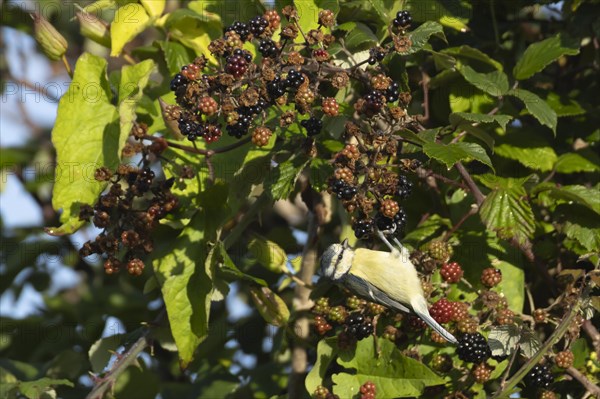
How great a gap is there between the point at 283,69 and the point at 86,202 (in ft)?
2.62

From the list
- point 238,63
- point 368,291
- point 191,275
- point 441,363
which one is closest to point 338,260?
point 368,291

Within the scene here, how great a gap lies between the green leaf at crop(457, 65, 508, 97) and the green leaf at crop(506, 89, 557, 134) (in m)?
0.03

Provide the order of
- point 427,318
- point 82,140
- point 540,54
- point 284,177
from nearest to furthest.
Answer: point 427,318, point 284,177, point 540,54, point 82,140

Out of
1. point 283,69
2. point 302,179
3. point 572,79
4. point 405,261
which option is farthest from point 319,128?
point 572,79

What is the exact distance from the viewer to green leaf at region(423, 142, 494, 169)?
2174 mm

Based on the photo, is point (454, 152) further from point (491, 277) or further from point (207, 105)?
point (207, 105)

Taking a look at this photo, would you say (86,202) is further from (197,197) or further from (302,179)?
(302,179)

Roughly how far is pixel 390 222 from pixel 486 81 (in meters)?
0.53

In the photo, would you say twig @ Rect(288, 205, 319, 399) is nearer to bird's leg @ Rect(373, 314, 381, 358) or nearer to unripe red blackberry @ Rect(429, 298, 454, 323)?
bird's leg @ Rect(373, 314, 381, 358)

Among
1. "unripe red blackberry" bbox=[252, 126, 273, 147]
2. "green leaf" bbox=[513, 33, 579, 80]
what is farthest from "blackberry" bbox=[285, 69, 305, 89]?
"green leaf" bbox=[513, 33, 579, 80]

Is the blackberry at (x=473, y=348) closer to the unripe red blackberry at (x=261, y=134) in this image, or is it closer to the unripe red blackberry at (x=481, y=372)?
the unripe red blackberry at (x=481, y=372)

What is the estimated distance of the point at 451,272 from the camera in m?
2.32

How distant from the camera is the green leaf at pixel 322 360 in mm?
2475

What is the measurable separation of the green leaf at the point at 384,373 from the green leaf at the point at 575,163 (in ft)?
2.32
